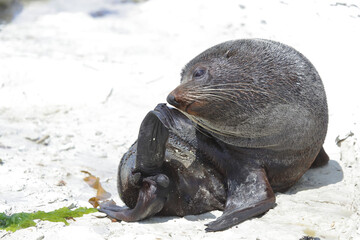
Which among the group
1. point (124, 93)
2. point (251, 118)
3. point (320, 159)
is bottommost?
point (124, 93)

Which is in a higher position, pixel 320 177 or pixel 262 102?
pixel 262 102

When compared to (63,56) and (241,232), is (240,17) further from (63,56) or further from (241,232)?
(241,232)

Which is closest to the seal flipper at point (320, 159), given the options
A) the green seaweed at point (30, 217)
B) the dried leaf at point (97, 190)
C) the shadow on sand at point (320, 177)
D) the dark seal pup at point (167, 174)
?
the shadow on sand at point (320, 177)

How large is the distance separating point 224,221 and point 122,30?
6.64 meters

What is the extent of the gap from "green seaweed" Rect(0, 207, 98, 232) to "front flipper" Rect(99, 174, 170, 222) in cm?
31

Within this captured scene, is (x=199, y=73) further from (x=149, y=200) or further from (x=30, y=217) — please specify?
(x=30, y=217)

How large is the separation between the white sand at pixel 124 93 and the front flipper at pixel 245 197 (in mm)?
70

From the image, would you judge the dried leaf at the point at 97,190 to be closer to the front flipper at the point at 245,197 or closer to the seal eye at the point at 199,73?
the front flipper at the point at 245,197

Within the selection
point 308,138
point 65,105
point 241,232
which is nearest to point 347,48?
point 308,138

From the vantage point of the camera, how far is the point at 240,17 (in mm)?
9203

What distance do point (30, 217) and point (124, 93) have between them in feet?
12.7

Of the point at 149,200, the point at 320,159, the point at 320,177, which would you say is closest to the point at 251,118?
the point at 149,200

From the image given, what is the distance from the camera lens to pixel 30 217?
3799 millimetres

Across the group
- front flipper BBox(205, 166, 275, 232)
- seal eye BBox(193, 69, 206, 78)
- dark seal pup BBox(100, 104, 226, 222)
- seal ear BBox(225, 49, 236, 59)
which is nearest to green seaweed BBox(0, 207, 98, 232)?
dark seal pup BBox(100, 104, 226, 222)
